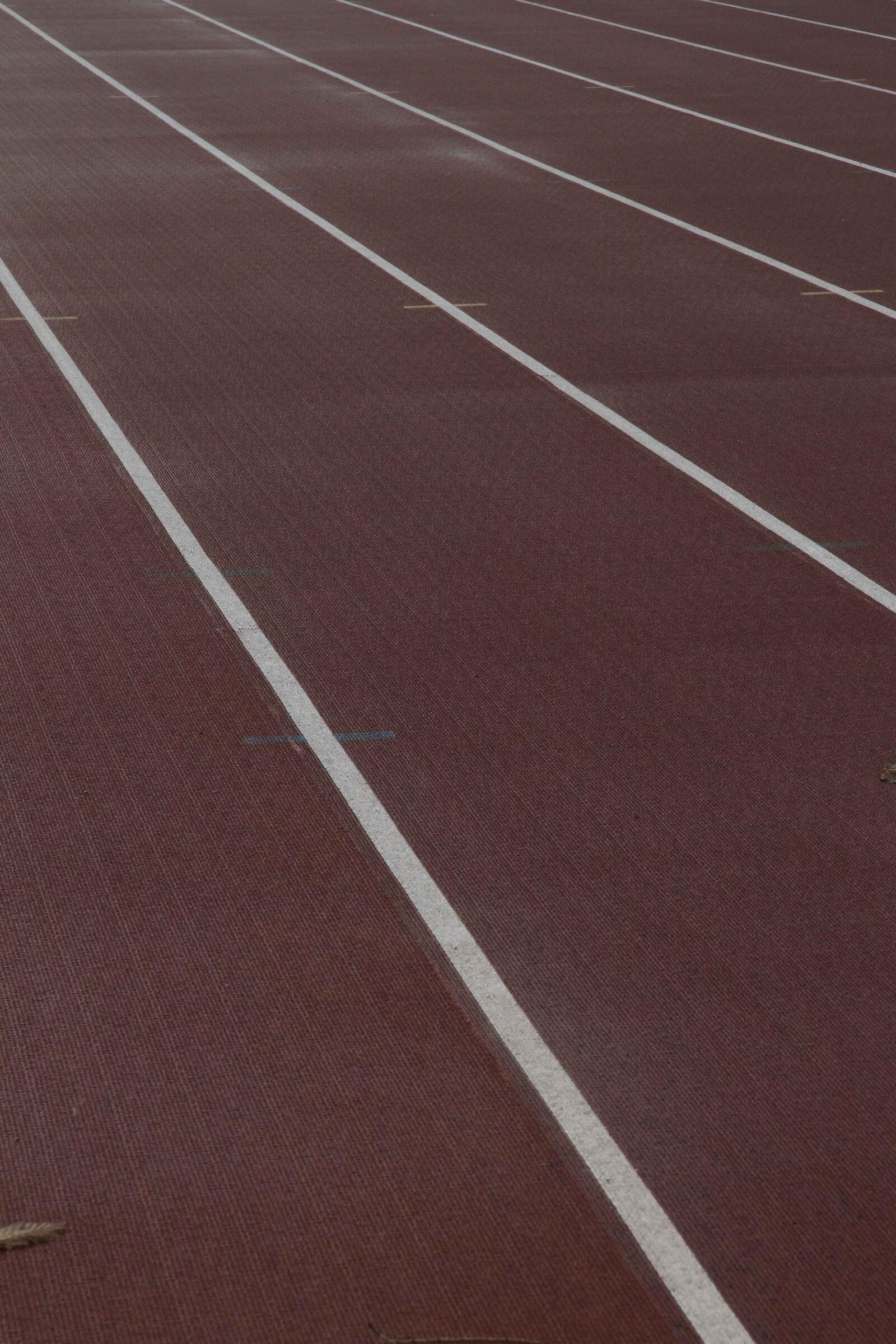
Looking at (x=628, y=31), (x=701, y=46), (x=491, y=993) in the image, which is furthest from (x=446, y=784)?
(x=628, y=31)

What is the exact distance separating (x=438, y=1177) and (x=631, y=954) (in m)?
1.06

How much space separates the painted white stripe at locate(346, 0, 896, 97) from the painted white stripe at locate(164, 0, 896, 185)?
259 centimetres

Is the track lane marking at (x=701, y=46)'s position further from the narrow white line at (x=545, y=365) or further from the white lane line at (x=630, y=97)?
the narrow white line at (x=545, y=365)

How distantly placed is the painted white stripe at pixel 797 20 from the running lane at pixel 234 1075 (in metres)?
22.3

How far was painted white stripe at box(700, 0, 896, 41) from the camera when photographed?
25.5 m

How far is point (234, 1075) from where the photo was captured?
4332 mm

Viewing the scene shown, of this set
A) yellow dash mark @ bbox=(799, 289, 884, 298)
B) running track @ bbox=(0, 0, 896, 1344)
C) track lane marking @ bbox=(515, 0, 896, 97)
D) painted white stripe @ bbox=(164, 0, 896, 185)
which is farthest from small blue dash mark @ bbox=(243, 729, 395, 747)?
track lane marking @ bbox=(515, 0, 896, 97)

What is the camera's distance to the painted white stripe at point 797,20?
25.5 metres

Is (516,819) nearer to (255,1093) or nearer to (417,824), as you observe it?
(417,824)

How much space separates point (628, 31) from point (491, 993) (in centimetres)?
2378

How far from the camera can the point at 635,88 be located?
2050 cm

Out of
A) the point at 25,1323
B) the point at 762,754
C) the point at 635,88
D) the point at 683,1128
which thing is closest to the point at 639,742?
the point at 762,754

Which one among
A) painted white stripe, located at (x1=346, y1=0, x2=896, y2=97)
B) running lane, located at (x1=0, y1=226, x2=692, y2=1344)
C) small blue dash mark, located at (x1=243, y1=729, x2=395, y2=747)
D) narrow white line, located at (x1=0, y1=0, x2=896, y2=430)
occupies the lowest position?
painted white stripe, located at (x1=346, y1=0, x2=896, y2=97)

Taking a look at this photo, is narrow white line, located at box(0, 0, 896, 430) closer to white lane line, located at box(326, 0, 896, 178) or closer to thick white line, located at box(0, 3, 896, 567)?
thick white line, located at box(0, 3, 896, 567)
